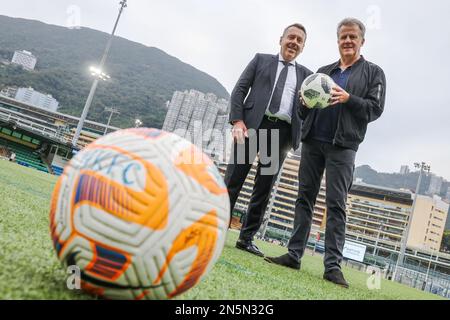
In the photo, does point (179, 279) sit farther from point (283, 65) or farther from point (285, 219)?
point (285, 219)

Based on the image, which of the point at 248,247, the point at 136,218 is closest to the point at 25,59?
the point at 248,247

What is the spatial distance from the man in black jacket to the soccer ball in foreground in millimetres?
69

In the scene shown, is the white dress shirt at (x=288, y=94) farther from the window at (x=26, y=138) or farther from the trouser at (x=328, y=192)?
the window at (x=26, y=138)

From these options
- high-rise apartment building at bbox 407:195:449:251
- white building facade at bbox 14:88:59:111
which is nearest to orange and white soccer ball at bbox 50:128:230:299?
high-rise apartment building at bbox 407:195:449:251

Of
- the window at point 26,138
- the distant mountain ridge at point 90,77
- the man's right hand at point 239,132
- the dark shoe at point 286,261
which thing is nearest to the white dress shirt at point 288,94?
the man's right hand at point 239,132

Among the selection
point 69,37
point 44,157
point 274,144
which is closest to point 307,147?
point 274,144

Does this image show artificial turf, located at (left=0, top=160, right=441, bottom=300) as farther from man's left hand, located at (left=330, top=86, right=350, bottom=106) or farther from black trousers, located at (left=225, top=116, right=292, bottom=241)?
man's left hand, located at (left=330, top=86, right=350, bottom=106)

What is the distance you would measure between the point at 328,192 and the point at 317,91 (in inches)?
34.6

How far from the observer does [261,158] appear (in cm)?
376

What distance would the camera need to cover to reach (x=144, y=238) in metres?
1.19

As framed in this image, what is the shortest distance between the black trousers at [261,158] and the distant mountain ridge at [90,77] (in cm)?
6787

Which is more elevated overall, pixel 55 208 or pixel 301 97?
pixel 301 97

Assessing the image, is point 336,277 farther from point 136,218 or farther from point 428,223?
point 428,223
